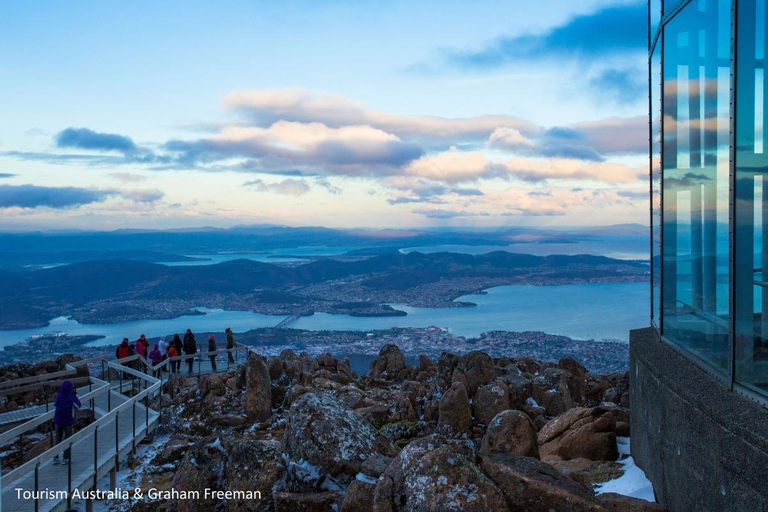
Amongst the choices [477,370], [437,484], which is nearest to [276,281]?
[477,370]

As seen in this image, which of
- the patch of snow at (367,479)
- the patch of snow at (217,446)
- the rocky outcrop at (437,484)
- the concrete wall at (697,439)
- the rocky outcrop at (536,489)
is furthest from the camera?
the patch of snow at (217,446)

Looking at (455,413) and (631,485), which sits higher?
(631,485)

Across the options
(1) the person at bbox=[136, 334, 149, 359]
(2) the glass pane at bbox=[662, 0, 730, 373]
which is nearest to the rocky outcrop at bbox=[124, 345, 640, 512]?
(2) the glass pane at bbox=[662, 0, 730, 373]

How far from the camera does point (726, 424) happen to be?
4.93 meters

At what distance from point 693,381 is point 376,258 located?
193 metres

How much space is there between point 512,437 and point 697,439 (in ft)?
12.2

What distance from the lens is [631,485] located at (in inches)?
294

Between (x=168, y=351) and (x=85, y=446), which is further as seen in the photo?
(x=168, y=351)

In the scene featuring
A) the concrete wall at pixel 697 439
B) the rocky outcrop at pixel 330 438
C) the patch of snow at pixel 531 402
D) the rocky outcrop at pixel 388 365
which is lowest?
the rocky outcrop at pixel 388 365

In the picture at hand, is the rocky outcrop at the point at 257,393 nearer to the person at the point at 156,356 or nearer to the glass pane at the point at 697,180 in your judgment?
the person at the point at 156,356

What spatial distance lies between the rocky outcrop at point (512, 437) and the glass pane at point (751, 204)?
3929mm

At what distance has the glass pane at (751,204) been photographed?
5.18 metres

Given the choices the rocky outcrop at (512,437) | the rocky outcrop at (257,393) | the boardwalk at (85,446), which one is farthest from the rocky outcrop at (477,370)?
the boardwalk at (85,446)

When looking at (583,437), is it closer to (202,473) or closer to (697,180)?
(697,180)
